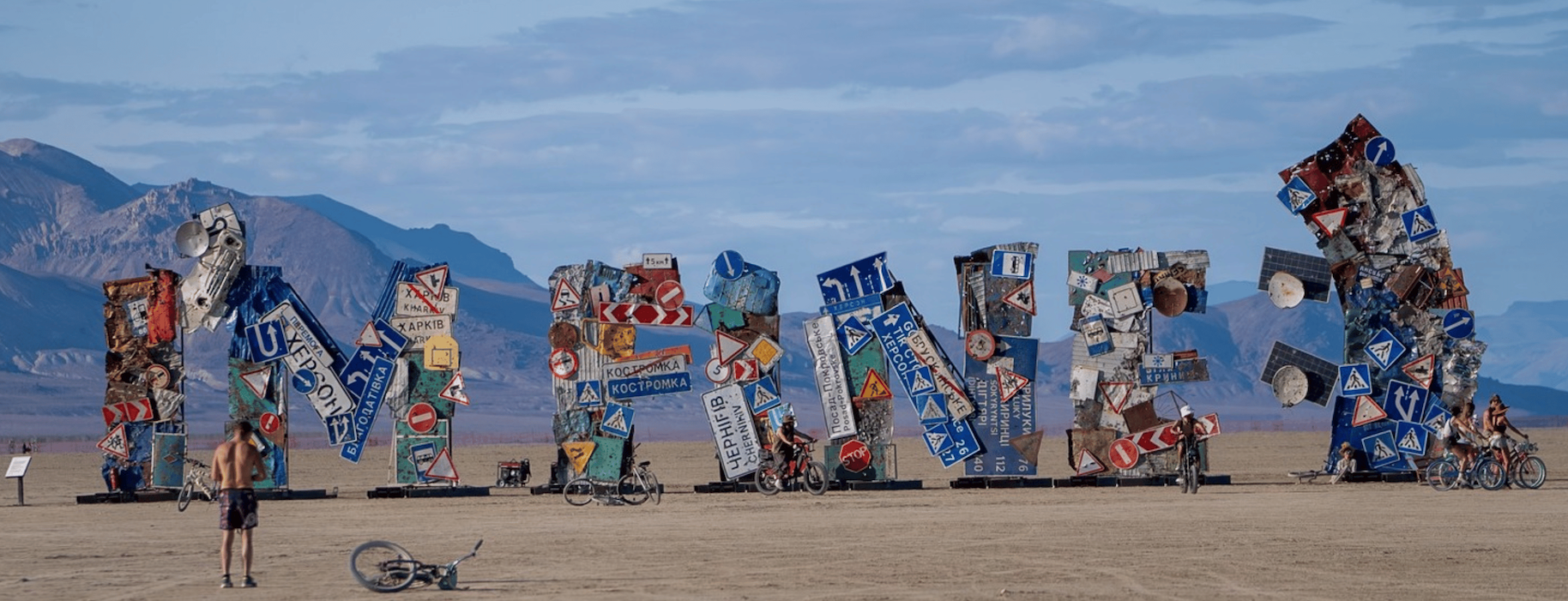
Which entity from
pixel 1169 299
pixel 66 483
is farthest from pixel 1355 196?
pixel 66 483

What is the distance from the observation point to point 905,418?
142m

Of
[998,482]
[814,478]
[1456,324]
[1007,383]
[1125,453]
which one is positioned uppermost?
[1456,324]

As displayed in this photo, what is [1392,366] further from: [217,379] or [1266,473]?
[217,379]

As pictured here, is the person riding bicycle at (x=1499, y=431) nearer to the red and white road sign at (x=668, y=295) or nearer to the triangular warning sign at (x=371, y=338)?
the red and white road sign at (x=668, y=295)

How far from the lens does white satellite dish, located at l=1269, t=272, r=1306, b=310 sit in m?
31.2

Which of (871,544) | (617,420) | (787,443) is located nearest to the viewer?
(871,544)

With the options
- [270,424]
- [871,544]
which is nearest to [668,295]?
[270,424]

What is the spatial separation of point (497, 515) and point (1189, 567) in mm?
11365

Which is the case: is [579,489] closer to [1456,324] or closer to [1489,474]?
→ [1489,474]

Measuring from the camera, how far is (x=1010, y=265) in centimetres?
3097

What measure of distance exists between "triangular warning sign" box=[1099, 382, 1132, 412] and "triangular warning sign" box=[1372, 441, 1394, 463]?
3.94m

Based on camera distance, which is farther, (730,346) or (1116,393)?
(730,346)

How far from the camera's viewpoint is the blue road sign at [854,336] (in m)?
30.9

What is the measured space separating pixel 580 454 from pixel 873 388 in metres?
4.60
